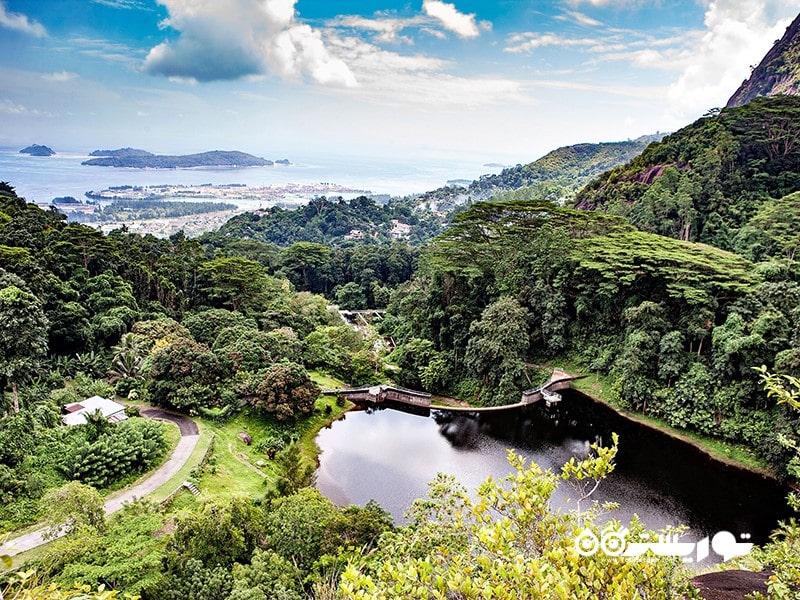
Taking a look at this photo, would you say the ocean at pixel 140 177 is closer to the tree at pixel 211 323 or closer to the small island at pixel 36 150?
the small island at pixel 36 150

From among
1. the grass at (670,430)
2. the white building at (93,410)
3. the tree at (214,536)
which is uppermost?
the tree at (214,536)

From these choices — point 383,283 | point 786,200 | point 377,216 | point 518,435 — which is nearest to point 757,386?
point 518,435

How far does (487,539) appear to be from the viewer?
3650 millimetres

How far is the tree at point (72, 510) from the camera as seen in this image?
950cm

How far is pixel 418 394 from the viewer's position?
21.2 metres

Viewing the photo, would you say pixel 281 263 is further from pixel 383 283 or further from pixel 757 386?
pixel 757 386

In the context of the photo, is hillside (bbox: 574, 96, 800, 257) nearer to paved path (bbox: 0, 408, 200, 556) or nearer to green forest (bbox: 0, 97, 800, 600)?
green forest (bbox: 0, 97, 800, 600)

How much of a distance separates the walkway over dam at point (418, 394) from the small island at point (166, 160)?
158792 mm

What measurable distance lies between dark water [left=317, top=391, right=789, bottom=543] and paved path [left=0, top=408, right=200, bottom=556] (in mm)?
4275

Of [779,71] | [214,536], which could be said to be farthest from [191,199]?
[214,536]

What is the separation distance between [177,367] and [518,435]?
1262 cm

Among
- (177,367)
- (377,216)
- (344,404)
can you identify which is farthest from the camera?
(377,216)

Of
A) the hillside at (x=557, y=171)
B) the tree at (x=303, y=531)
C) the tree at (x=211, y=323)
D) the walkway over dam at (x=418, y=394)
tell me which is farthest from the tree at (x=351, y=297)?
the hillside at (x=557, y=171)

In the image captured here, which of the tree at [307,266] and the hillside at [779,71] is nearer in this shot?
the hillside at [779,71]
